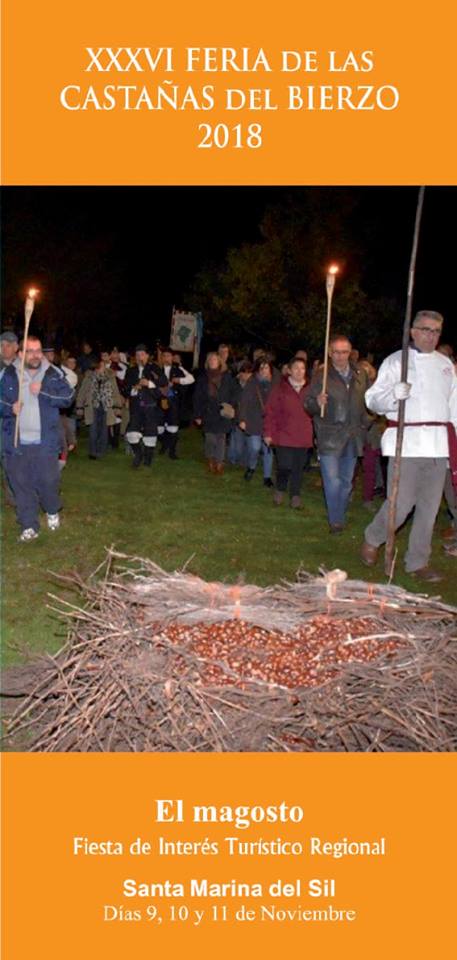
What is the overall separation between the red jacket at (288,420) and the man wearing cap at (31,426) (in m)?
3.60

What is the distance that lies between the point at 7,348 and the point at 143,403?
6211 millimetres

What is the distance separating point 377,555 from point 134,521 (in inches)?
122

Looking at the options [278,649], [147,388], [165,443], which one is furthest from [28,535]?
[165,443]

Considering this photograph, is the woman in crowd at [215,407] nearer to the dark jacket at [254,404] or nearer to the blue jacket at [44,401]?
the dark jacket at [254,404]

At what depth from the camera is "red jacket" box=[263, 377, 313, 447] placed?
542 inches

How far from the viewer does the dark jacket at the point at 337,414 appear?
39.1 ft

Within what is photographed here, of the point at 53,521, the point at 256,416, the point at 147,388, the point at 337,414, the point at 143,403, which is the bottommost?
the point at 53,521

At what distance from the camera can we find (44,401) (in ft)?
35.8

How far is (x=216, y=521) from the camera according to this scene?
1245cm

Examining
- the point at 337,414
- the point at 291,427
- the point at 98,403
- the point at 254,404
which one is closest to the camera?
the point at 337,414

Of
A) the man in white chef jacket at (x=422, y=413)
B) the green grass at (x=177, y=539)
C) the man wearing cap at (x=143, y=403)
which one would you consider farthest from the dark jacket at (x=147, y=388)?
the man in white chef jacket at (x=422, y=413)

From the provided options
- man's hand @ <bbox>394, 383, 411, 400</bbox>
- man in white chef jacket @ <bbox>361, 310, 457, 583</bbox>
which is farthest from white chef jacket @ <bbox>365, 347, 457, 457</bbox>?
man's hand @ <bbox>394, 383, 411, 400</bbox>

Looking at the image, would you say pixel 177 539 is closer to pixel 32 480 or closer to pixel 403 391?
pixel 32 480

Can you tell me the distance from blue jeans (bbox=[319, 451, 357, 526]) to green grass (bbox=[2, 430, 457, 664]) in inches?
11.0
